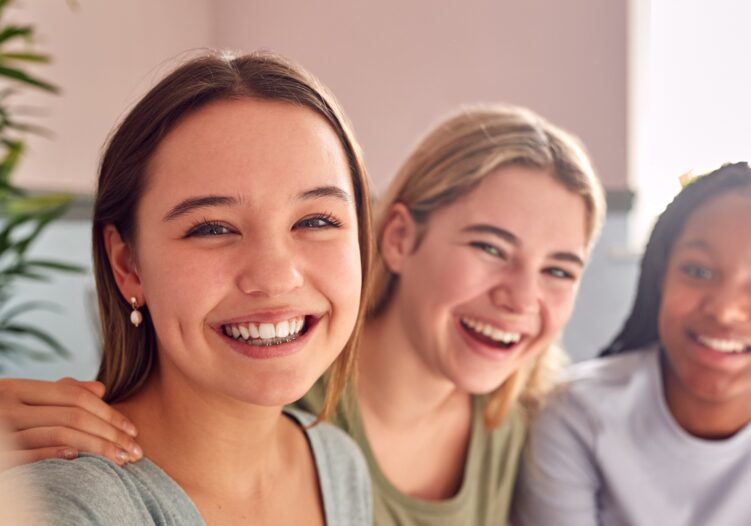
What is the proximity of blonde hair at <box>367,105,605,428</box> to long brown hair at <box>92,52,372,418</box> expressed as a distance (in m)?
0.19

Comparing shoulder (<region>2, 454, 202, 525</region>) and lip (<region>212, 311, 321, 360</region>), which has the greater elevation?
lip (<region>212, 311, 321, 360</region>)

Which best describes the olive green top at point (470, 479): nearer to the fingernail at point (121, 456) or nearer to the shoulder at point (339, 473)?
the shoulder at point (339, 473)

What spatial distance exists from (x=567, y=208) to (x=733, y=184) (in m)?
0.13

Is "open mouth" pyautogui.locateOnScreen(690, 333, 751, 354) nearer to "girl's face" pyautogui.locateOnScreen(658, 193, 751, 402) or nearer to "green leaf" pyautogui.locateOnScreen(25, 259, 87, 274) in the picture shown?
"girl's face" pyautogui.locateOnScreen(658, 193, 751, 402)

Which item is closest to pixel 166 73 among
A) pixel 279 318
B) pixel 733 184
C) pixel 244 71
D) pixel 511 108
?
pixel 244 71

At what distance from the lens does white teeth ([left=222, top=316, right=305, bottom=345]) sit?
50 cm

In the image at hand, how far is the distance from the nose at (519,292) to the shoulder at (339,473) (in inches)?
6.9

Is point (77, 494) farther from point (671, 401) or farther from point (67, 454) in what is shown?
point (671, 401)

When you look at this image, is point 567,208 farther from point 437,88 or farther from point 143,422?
point 143,422

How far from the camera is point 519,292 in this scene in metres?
0.68

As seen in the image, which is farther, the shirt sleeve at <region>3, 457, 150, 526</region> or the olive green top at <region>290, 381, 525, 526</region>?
the olive green top at <region>290, 381, 525, 526</region>

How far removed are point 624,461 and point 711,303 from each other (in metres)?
0.17

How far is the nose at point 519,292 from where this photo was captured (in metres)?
0.68

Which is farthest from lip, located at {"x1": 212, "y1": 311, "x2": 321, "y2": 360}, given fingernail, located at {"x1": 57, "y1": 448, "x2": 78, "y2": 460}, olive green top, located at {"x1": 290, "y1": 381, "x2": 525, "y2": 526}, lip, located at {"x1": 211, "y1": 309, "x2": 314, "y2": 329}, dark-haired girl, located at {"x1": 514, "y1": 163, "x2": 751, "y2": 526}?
dark-haired girl, located at {"x1": 514, "y1": 163, "x2": 751, "y2": 526}
